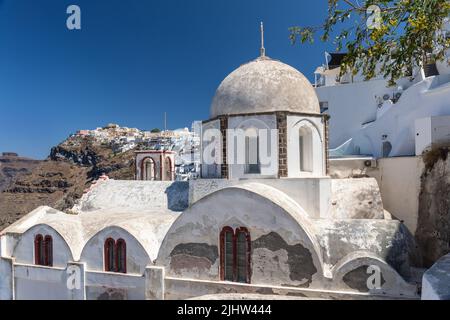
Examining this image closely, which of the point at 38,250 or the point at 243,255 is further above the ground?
the point at 243,255

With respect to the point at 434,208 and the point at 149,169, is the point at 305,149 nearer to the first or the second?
the point at 434,208

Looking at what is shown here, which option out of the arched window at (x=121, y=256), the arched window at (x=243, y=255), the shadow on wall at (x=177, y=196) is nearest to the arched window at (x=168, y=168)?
the shadow on wall at (x=177, y=196)

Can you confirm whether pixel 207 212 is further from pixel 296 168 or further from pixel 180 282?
pixel 296 168

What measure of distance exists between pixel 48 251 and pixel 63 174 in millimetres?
60734

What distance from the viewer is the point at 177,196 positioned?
1346 centimetres

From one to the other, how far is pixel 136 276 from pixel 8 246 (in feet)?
17.9

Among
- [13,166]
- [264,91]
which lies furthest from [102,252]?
[13,166]

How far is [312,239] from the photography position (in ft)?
28.0

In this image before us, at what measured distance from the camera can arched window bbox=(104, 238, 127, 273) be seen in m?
10.6

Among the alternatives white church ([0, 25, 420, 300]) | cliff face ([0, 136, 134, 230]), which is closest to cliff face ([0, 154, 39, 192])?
cliff face ([0, 136, 134, 230])

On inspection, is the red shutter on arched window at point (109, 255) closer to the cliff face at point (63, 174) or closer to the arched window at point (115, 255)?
the arched window at point (115, 255)

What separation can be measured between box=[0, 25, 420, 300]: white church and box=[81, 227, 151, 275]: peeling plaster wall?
3 centimetres

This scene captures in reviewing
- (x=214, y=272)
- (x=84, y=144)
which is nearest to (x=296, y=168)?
(x=214, y=272)

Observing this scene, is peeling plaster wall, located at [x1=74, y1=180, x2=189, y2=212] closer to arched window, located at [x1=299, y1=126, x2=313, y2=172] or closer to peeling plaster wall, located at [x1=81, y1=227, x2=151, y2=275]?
peeling plaster wall, located at [x1=81, y1=227, x2=151, y2=275]
